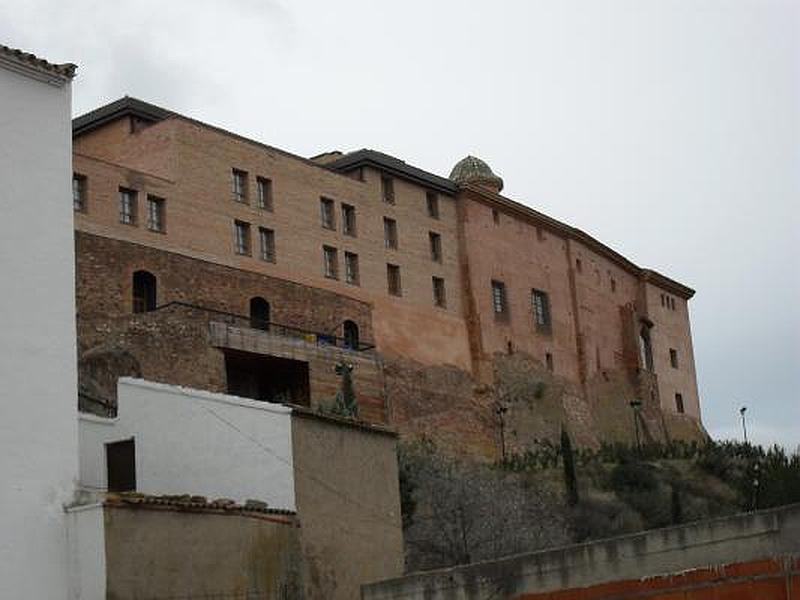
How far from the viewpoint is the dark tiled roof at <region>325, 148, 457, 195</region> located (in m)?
51.3

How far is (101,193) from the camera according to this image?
4050 cm

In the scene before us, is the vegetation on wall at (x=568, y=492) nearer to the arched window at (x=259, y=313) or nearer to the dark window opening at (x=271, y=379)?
the dark window opening at (x=271, y=379)

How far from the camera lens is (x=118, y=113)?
44.7 metres

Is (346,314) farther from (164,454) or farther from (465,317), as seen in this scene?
(164,454)

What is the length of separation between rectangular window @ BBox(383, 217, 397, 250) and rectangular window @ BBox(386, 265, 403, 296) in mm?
662

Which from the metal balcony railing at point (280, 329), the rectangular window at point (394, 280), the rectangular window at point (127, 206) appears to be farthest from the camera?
the rectangular window at point (394, 280)

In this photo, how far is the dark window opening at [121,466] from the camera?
21234 mm

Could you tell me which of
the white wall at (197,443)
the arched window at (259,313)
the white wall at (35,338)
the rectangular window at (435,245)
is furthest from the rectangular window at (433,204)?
the white wall at (35,338)

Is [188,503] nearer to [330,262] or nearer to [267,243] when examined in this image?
[267,243]

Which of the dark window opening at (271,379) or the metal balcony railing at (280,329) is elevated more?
the metal balcony railing at (280,329)

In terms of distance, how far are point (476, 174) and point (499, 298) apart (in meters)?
6.70

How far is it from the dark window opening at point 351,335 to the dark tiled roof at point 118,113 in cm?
823

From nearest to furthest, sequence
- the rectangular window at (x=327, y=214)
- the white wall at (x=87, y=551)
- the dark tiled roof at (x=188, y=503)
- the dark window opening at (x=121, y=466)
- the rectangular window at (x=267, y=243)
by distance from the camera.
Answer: the white wall at (x=87, y=551) → the dark tiled roof at (x=188, y=503) → the dark window opening at (x=121, y=466) → the rectangular window at (x=267, y=243) → the rectangular window at (x=327, y=214)

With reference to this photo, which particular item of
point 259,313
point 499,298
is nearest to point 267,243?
point 259,313
